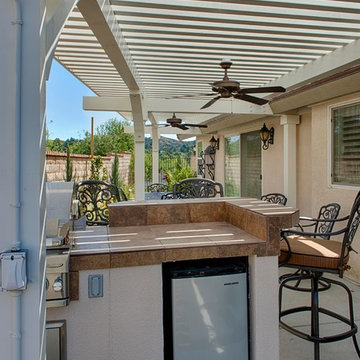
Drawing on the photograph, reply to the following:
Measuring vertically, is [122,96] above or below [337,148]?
above

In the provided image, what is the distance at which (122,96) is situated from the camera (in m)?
6.48

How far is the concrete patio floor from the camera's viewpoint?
8.21 feet

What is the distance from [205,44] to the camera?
347 centimetres

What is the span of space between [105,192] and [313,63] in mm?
2942

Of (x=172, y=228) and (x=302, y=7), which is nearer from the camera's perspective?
(x=172, y=228)

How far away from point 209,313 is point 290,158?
435 cm

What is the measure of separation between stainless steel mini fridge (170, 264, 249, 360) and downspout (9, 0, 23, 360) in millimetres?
884

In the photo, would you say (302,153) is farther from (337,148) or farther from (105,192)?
(105,192)

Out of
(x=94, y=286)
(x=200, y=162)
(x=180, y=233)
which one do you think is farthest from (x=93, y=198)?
(x=200, y=162)

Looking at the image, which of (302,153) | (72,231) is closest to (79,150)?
(302,153)

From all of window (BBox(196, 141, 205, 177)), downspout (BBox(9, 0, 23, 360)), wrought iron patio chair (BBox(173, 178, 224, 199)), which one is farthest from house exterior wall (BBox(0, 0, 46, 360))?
window (BBox(196, 141, 205, 177))

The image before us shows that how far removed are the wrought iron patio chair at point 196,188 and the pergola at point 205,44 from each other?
2.88 feet

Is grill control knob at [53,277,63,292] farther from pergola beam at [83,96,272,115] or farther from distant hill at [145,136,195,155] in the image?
distant hill at [145,136,195,155]

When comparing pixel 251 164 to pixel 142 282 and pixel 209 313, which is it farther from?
pixel 142 282
